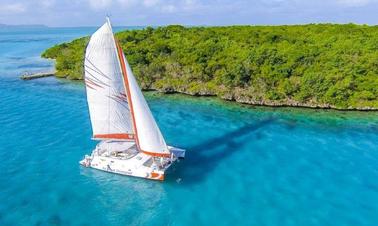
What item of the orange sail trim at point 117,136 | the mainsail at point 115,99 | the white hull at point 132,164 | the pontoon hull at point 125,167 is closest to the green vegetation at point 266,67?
the orange sail trim at point 117,136

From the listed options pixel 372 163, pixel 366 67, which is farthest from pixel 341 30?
pixel 372 163

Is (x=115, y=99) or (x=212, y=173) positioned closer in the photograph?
(x=115, y=99)

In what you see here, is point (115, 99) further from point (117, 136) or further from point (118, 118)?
point (117, 136)

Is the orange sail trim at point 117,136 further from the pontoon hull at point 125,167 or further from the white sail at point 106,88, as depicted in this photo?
the pontoon hull at point 125,167

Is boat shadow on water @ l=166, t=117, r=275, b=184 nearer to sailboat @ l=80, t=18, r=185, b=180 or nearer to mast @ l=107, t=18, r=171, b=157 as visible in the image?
sailboat @ l=80, t=18, r=185, b=180

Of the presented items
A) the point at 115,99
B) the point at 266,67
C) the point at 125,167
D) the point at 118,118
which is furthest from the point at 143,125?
the point at 266,67

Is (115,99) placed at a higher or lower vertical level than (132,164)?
higher

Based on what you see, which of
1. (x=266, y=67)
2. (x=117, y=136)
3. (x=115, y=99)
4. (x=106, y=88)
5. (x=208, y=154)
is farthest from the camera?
(x=266, y=67)
